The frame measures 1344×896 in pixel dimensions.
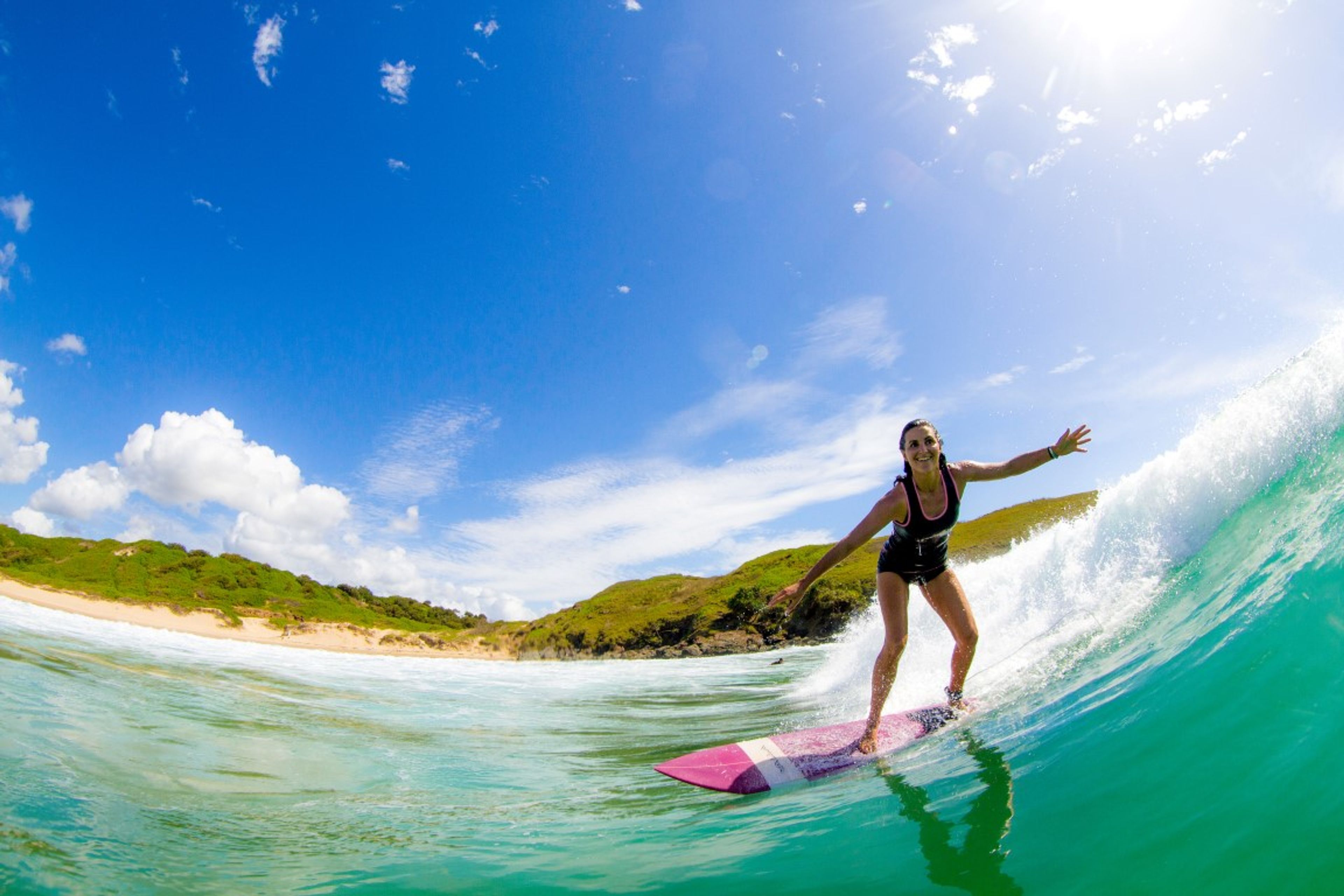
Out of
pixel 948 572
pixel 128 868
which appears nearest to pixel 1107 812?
pixel 948 572

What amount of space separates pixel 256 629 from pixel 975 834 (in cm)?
7808

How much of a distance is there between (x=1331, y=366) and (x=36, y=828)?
11845 mm

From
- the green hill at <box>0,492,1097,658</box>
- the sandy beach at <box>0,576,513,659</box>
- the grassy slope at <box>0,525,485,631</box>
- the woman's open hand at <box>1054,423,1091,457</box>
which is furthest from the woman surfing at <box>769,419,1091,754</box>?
the grassy slope at <box>0,525,485,631</box>

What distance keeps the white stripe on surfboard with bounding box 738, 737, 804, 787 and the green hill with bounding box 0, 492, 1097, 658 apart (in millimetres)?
44854

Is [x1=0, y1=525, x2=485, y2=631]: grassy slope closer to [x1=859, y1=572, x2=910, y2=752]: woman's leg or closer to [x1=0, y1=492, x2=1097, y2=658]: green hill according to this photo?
[x1=0, y1=492, x2=1097, y2=658]: green hill

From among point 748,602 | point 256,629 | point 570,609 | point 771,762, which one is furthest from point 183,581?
point 771,762

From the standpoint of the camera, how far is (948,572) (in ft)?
20.0

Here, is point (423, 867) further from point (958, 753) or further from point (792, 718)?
point (792, 718)

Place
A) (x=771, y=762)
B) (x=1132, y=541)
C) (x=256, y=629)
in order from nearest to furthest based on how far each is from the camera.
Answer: (x=771, y=762) < (x=1132, y=541) < (x=256, y=629)

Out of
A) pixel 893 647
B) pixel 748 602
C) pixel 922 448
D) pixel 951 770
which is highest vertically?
pixel 922 448

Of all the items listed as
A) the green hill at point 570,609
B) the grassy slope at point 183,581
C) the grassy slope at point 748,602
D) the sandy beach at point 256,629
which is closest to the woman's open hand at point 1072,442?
the grassy slope at point 748,602

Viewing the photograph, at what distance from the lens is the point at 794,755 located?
18.9ft

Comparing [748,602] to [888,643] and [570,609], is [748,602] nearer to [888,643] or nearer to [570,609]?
[570,609]

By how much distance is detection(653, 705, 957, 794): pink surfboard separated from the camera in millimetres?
5242
